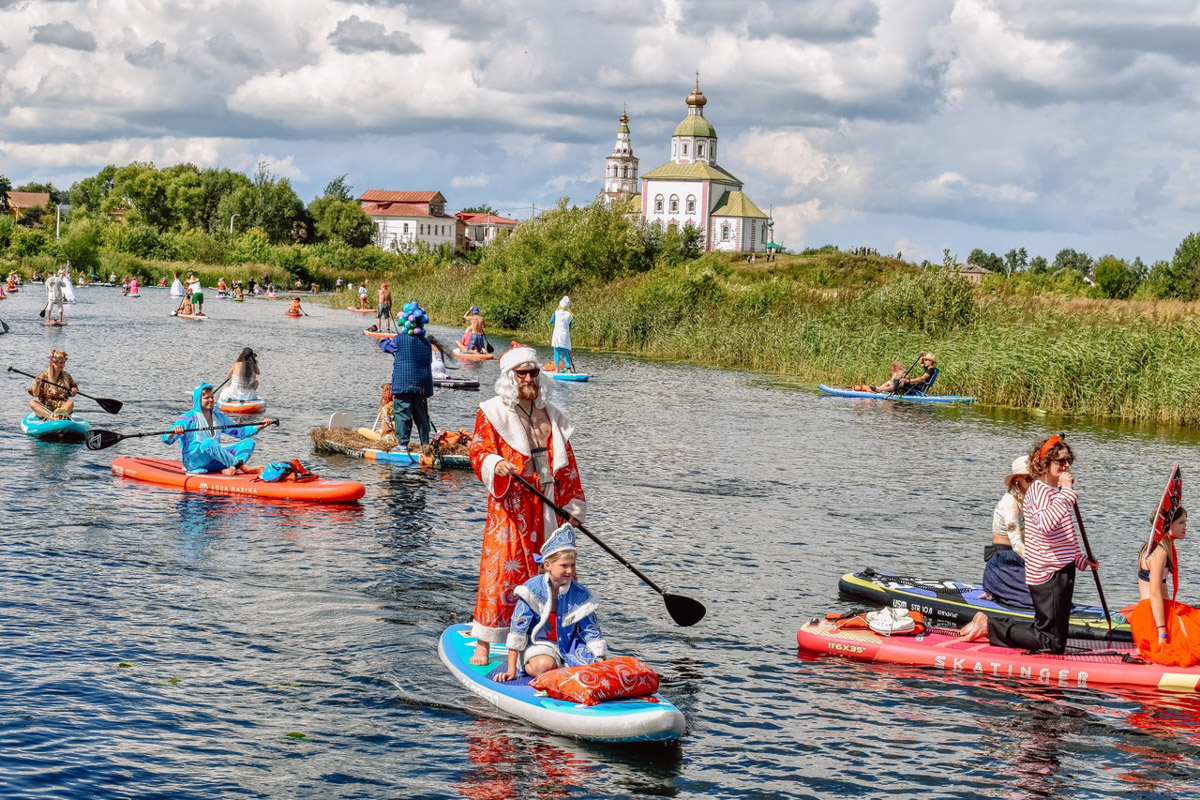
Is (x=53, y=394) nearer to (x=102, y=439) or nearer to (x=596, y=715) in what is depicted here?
(x=102, y=439)

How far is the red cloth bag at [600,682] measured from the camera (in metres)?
8.57

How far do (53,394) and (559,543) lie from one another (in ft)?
46.8

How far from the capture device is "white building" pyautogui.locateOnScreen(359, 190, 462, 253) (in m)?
180

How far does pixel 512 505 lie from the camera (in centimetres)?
919

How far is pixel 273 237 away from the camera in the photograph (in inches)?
5128

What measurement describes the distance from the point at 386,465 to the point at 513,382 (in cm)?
1100

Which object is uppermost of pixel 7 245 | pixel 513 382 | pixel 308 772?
pixel 7 245

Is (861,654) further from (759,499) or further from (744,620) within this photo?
(759,499)

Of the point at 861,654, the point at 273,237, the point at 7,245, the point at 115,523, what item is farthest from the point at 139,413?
the point at 273,237

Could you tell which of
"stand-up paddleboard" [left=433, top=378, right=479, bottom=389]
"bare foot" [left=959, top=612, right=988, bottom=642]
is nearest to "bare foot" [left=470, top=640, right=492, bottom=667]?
"bare foot" [left=959, top=612, right=988, bottom=642]

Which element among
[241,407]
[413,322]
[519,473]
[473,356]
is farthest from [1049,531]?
[473,356]

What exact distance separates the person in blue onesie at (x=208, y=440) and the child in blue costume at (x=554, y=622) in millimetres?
8140

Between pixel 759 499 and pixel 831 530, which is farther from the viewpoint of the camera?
pixel 759 499

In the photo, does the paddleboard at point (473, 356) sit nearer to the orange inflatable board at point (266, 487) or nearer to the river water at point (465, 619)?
the river water at point (465, 619)
